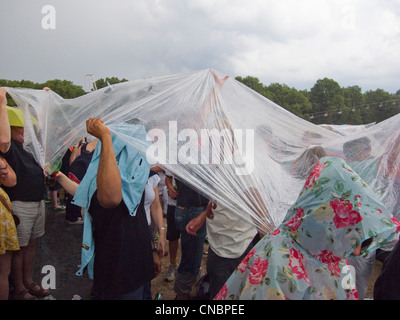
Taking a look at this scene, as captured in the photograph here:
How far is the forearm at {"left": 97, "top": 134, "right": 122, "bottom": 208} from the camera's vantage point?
4.78 feet

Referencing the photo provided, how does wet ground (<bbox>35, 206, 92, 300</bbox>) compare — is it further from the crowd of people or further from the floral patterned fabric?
the floral patterned fabric

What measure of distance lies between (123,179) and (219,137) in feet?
2.08

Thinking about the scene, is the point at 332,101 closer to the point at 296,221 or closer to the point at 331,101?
the point at 331,101

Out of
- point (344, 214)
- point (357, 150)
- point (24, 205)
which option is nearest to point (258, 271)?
point (344, 214)

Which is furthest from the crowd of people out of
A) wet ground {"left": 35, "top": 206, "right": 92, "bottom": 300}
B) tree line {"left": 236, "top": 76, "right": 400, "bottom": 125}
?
tree line {"left": 236, "top": 76, "right": 400, "bottom": 125}

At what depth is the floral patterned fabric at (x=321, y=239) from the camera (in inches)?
43.3

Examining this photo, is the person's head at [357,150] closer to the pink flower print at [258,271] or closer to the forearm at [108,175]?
the pink flower print at [258,271]

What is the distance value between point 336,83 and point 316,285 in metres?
30.0

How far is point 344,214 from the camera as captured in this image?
43.3 inches

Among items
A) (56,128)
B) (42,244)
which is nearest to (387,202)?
(56,128)

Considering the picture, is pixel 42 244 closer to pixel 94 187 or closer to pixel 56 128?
pixel 56 128

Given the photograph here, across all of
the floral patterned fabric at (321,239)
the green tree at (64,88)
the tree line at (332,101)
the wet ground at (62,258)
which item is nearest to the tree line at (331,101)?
the tree line at (332,101)

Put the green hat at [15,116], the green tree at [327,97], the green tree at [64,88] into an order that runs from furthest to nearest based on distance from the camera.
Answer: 1. the green tree at [327,97]
2. the green tree at [64,88]
3. the green hat at [15,116]

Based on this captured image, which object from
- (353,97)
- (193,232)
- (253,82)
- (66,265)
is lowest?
(66,265)
